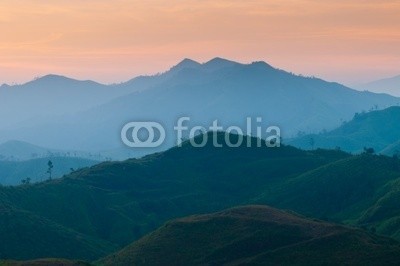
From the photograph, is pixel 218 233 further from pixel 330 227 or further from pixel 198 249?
pixel 330 227

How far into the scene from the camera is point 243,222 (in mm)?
154625

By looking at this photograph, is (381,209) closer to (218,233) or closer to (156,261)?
(218,233)

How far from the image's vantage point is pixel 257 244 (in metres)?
143

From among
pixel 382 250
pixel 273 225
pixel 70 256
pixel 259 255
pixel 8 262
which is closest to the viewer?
pixel 8 262

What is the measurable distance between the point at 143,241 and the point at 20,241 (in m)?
48.3

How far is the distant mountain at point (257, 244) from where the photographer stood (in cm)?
13025

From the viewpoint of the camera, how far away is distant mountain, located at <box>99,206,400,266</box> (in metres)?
130

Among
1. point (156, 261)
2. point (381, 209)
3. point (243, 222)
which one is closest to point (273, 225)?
point (243, 222)

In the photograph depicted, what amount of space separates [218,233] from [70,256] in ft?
169

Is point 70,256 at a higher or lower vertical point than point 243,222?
lower

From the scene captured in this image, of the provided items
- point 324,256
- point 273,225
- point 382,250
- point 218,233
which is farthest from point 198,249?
point 382,250

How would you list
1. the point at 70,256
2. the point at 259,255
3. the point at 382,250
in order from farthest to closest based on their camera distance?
the point at 70,256, the point at 259,255, the point at 382,250

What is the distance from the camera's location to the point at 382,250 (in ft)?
420

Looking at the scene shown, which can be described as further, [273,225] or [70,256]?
[70,256]
